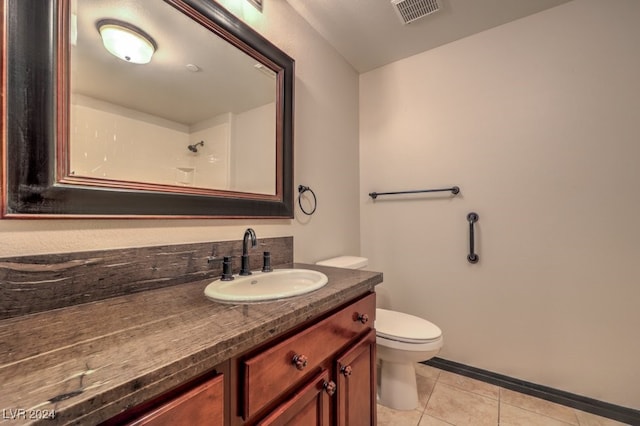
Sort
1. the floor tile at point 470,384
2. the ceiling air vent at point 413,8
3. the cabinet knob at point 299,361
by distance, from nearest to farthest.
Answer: the cabinet knob at point 299,361 < the ceiling air vent at point 413,8 < the floor tile at point 470,384

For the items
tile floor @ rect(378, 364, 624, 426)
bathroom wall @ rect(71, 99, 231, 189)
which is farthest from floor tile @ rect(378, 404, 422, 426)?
bathroom wall @ rect(71, 99, 231, 189)

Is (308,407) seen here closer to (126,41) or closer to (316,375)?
(316,375)

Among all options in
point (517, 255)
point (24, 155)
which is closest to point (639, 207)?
point (517, 255)

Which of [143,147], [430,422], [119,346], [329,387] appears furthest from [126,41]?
[430,422]

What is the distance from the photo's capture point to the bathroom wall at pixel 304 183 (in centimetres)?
75

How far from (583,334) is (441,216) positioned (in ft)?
3.25

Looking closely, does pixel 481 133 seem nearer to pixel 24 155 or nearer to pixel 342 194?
pixel 342 194

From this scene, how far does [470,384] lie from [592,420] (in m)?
0.56

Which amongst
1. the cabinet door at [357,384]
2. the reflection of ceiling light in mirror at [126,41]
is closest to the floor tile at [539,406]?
the cabinet door at [357,384]

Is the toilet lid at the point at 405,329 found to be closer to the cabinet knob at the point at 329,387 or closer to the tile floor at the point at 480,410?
the tile floor at the point at 480,410

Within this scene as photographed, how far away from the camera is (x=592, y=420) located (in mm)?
1396

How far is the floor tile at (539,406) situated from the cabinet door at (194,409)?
1.77 metres

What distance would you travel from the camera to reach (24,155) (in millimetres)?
669

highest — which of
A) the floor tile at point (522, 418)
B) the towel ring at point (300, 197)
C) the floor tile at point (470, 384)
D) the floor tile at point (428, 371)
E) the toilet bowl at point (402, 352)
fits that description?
the towel ring at point (300, 197)
